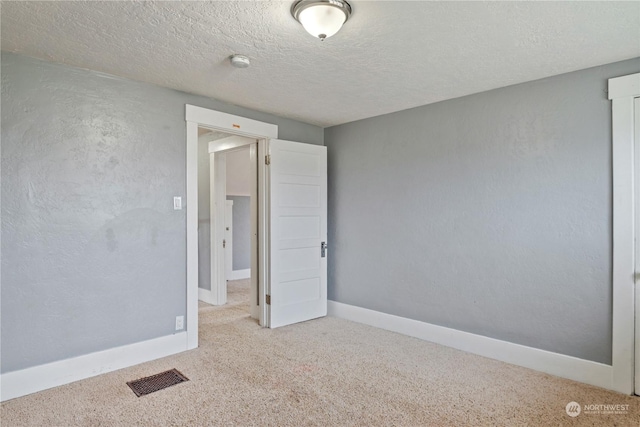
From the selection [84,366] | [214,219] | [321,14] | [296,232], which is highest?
[321,14]

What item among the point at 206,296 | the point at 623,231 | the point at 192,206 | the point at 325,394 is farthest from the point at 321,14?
the point at 206,296

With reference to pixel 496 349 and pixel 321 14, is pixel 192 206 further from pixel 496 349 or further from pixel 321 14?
pixel 496 349

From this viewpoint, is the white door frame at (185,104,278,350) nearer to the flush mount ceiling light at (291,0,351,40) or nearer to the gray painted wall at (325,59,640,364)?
the flush mount ceiling light at (291,0,351,40)

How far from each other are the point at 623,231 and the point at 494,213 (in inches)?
35.1

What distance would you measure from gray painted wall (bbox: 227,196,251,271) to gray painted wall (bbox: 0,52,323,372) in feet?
13.2

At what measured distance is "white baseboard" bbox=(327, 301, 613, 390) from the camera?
8.84 feet

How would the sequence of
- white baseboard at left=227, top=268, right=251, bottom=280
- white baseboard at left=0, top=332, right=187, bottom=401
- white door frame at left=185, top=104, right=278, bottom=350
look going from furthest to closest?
1. white baseboard at left=227, top=268, right=251, bottom=280
2. white door frame at left=185, top=104, right=278, bottom=350
3. white baseboard at left=0, top=332, right=187, bottom=401

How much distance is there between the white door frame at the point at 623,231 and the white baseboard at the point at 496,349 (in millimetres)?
109

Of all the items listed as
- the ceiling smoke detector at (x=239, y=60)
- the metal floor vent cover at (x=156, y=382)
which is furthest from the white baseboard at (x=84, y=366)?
the ceiling smoke detector at (x=239, y=60)

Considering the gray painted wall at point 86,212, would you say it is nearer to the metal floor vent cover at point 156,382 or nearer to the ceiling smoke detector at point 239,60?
the metal floor vent cover at point 156,382

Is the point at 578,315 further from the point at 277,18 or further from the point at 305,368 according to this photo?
the point at 277,18

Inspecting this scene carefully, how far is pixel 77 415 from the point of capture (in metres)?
2.25

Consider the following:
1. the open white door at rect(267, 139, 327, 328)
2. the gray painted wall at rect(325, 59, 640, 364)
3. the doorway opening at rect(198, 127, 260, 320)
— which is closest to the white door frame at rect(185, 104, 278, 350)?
the open white door at rect(267, 139, 327, 328)

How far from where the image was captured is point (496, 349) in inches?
125
